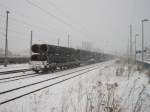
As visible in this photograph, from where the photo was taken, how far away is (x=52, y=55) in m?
18.0

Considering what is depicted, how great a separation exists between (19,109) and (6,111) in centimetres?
43

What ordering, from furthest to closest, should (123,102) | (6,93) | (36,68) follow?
(36,68) → (6,93) → (123,102)

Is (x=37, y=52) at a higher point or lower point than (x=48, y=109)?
higher

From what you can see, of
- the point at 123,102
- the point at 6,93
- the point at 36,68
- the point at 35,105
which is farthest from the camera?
the point at 36,68

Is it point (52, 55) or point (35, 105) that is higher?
point (52, 55)

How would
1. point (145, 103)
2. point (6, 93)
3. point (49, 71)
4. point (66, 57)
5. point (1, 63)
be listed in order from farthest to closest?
1. point (1, 63)
2. point (66, 57)
3. point (49, 71)
4. point (6, 93)
5. point (145, 103)

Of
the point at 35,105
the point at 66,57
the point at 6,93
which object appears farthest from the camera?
the point at 66,57

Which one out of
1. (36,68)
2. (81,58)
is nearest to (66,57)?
(36,68)

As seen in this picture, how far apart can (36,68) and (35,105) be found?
460 inches

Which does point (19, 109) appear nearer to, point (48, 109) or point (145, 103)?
point (48, 109)

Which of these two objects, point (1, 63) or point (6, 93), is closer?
point (6, 93)

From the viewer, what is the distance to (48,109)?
5480mm

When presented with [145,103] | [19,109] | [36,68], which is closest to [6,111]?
[19,109]

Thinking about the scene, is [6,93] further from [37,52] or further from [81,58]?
[81,58]
